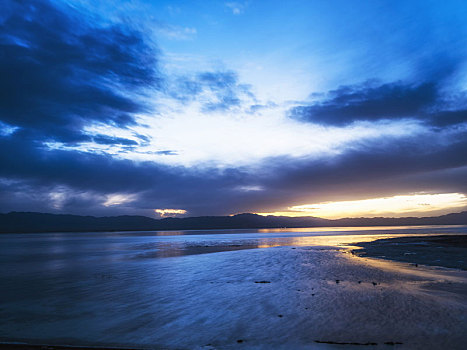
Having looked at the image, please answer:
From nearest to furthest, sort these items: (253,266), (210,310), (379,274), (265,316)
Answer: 1. (265,316)
2. (210,310)
3. (379,274)
4. (253,266)

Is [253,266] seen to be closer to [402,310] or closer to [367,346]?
[402,310]

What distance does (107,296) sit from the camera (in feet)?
46.5

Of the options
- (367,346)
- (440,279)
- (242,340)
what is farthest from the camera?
(440,279)

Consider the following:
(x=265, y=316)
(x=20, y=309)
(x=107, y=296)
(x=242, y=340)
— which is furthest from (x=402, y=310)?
(x=20, y=309)

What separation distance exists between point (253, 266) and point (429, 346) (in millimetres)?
17568

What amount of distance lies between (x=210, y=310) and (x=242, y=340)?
3.47 metres

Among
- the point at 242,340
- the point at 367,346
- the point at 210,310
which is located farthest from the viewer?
the point at 210,310

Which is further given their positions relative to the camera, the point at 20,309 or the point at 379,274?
the point at 379,274

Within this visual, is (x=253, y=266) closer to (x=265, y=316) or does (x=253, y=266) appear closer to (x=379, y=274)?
(x=379, y=274)

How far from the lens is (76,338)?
8680mm

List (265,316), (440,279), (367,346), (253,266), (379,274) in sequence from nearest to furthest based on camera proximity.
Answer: (367,346) < (265,316) < (440,279) < (379,274) < (253,266)

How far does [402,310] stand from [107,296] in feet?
45.1

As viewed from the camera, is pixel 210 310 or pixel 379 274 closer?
pixel 210 310

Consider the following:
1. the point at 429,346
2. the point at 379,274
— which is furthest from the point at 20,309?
the point at 379,274
